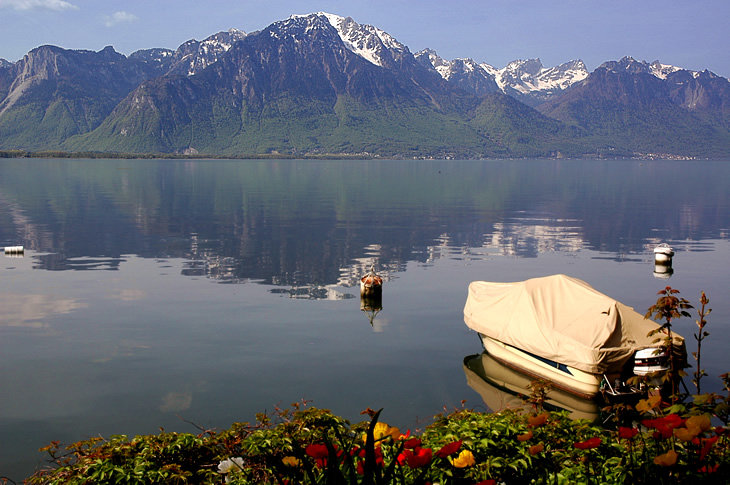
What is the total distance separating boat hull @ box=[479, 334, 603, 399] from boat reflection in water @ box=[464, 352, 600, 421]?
21cm

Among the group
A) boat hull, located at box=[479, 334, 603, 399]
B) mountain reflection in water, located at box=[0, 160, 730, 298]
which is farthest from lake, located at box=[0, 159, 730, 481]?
boat hull, located at box=[479, 334, 603, 399]

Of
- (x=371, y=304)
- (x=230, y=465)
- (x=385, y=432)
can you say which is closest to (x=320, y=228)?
(x=371, y=304)

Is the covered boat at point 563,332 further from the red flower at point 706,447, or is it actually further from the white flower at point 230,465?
the white flower at point 230,465

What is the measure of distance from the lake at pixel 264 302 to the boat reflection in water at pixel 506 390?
0.60m

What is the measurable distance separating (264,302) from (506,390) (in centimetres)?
1581

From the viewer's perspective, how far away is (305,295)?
3731 centimetres

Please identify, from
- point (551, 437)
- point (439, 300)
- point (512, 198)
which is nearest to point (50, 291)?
point (439, 300)

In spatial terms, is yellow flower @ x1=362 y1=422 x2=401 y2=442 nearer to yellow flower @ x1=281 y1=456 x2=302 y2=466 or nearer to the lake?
yellow flower @ x1=281 y1=456 x2=302 y2=466

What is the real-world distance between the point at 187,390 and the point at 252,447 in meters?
11.6

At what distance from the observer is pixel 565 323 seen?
22.9 m

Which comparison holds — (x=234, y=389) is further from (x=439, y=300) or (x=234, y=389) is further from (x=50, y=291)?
(x=50, y=291)

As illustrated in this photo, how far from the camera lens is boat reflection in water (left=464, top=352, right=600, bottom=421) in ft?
70.3

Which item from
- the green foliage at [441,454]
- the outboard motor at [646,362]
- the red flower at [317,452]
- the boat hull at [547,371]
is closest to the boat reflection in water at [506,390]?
the boat hull at [547,371]

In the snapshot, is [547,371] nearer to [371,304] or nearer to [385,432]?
[371,304]
